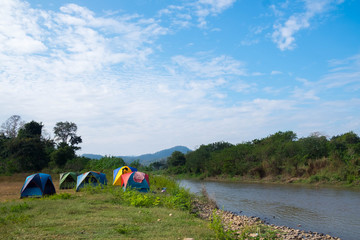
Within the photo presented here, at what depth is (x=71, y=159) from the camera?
34031 mm

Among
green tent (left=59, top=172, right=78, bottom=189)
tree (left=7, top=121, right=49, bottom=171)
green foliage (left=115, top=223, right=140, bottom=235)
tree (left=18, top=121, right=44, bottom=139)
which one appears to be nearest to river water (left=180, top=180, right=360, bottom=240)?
green foliage (left=115, top=223, right=140, bottom=235)

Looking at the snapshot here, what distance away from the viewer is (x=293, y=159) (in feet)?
116

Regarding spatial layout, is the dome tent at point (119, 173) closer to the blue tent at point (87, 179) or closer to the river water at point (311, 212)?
the blue tent at point (87, 179)

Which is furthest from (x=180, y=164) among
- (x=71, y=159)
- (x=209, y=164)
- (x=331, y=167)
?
(x=331, y=167)

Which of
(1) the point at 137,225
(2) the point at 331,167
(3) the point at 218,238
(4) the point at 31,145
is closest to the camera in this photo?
(3) the point at 218,238

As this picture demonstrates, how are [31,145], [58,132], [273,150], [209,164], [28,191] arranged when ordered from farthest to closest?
[58,132] < [209,164] < [273,150] < [31,145] < [28,191]

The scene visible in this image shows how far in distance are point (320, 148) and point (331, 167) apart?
377 centimetres

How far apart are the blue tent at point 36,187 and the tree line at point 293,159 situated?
2637 cm

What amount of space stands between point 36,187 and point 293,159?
97.8ft

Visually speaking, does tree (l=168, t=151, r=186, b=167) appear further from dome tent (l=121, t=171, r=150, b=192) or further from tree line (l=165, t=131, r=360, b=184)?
dome tent (l=121, t=171, r=150, b=192)

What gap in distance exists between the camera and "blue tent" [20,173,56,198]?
14256 mm

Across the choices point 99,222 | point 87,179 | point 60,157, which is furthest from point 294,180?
point 99,222

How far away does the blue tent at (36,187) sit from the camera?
46.8 ft

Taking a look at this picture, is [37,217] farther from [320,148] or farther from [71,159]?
[320,148]
